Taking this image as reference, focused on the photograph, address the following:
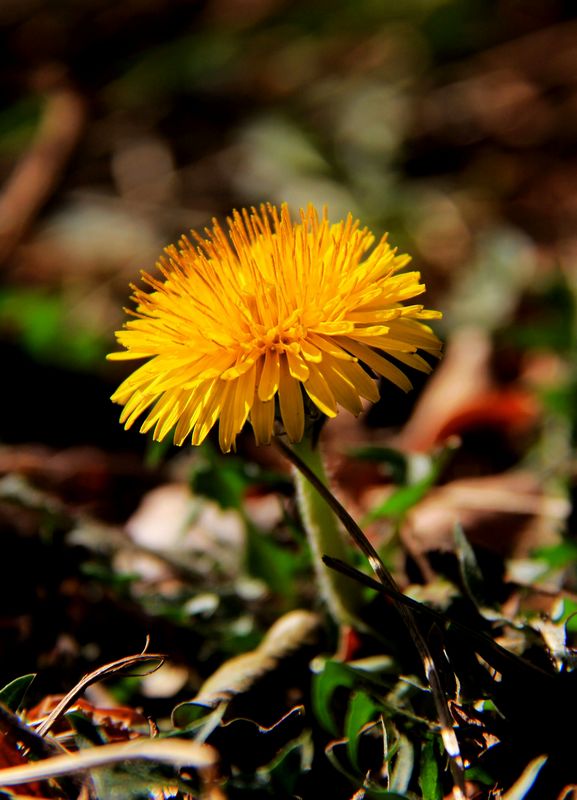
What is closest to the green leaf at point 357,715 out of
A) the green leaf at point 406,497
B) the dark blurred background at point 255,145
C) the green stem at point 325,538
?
the green stem at point 325,538

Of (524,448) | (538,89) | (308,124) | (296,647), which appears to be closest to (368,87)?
(308,124)

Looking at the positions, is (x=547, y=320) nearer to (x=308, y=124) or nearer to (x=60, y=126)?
(x=308, y=124)

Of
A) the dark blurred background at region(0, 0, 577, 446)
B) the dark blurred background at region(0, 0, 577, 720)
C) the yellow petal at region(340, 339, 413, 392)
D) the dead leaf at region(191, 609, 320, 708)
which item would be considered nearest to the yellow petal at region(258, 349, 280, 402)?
the yellow petal at region(340, 339, 413, 392)

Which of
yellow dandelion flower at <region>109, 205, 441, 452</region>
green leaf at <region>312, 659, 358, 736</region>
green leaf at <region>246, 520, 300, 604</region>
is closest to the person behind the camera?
yellow dandelion flower at <region>109, 205, 441, 452</region>

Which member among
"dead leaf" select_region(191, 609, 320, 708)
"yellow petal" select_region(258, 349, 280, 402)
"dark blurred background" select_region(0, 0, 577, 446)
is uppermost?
"dark blurred background" select_region(0, 0, 577, 446)

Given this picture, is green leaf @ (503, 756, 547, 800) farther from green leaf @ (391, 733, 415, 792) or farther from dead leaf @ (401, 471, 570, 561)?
dead leaf @ (401, 471, 570, 561)

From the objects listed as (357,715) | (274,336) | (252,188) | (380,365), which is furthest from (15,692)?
(252,188)

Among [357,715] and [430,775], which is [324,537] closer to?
[357,715]
